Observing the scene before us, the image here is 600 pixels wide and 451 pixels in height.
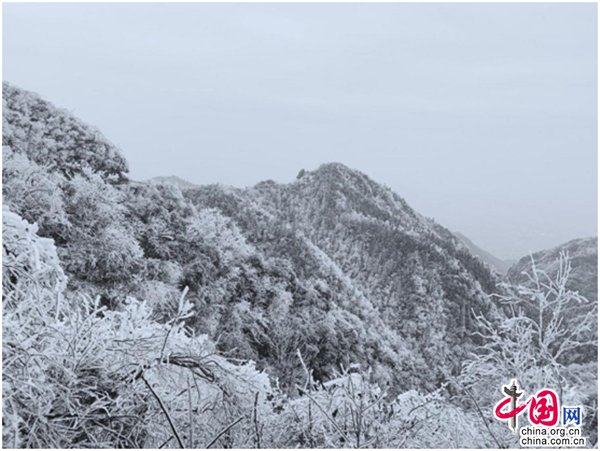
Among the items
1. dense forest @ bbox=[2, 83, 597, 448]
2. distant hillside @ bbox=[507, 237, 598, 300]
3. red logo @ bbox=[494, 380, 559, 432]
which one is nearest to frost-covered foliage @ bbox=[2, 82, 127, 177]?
dense forest @ bbox=[2, 83, 597, 448]

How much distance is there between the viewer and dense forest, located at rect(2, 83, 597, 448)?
3791 mm

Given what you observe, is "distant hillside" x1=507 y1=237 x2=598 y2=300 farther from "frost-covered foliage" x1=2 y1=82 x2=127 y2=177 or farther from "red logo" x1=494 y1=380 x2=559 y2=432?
"red logo" x1=494 y1=380 x2=559 y2=432

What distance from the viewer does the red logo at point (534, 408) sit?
15.4 feet

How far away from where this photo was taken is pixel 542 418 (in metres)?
4.68

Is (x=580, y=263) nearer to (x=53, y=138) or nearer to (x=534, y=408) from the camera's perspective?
(x=53, y=138)

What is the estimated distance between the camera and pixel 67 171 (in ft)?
55.3

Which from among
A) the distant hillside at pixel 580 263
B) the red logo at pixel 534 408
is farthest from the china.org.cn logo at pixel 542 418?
the distant hillside at pixel 580 263

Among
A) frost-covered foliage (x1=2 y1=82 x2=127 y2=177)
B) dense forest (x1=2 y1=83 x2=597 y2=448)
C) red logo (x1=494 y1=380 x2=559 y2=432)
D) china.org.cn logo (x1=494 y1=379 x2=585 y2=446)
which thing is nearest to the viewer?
dense forest (x1=2 y1=83 x2=597 y2=448)

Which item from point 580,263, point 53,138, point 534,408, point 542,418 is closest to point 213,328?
point 53,138

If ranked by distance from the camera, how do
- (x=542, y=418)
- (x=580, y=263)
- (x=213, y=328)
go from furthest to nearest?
(x=580, y=263), (x=213, y=328), (x=542, y=418)

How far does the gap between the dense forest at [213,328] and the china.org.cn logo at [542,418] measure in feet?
0.49

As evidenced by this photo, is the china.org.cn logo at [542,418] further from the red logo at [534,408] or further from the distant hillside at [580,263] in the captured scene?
the distant hillside at [580,263]

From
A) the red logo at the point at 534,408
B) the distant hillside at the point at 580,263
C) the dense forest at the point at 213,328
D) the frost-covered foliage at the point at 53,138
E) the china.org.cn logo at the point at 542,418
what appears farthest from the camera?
the distant hillside at the point at 580,263

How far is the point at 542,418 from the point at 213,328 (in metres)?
11.9
